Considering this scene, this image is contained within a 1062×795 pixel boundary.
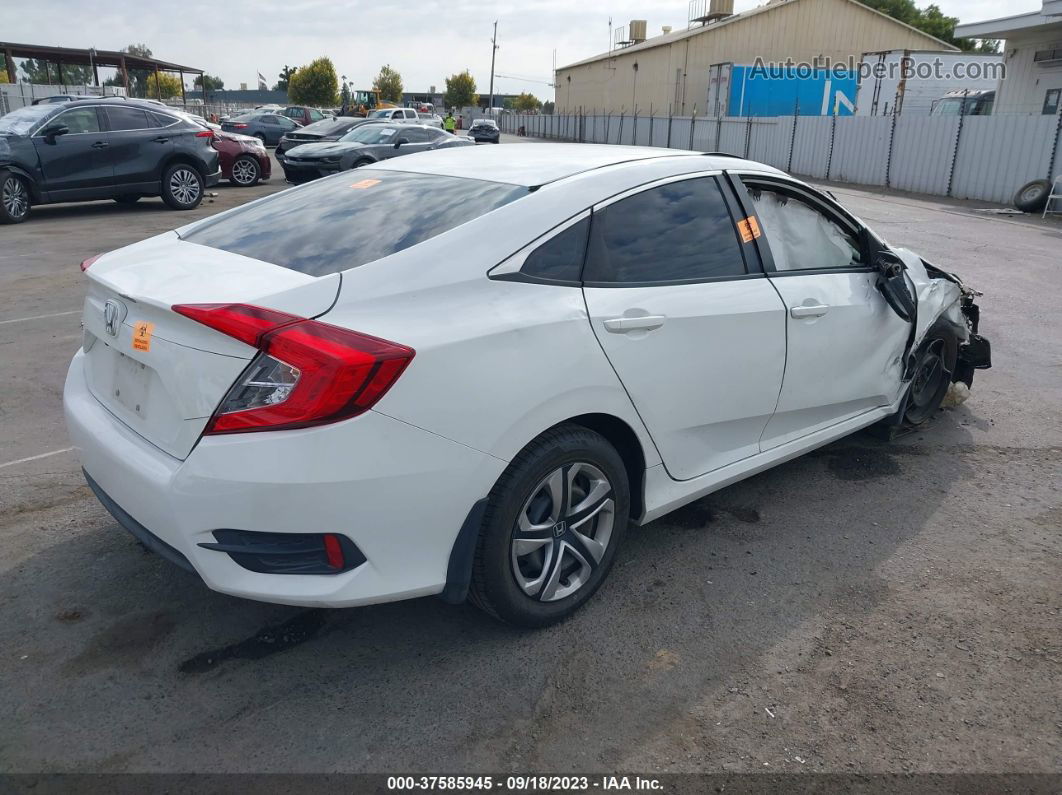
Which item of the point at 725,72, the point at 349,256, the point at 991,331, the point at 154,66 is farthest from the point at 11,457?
the point at 725,72

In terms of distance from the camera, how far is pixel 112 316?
2.92m

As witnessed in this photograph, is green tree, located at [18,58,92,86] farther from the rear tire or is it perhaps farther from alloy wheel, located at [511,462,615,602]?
alloy wheel, located at [511,462,615,602]

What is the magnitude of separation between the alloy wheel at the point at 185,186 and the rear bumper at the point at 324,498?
13.4 metres

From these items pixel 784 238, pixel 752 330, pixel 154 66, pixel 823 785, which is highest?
pixel 154 66

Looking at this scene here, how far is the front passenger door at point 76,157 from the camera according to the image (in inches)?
508

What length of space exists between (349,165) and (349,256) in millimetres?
16766

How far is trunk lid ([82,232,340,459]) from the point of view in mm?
2510

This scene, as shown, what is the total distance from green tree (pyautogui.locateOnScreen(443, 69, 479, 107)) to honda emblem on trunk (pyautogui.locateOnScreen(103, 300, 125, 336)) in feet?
344

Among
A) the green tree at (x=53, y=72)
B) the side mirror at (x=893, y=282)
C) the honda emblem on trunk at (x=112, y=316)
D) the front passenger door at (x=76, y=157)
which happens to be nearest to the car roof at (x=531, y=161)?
the side mirror at (x=893, y=282)

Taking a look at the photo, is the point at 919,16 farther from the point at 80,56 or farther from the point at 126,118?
the point at 126,118

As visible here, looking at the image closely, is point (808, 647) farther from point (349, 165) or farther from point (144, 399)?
point (349, 165)

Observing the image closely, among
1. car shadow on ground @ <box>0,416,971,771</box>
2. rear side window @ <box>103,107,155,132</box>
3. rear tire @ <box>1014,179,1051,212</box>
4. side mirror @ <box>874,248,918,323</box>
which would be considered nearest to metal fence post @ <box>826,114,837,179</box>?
rear tire @ <box>1014,179,1051,212</box>

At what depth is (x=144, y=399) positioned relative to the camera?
9.00 ft

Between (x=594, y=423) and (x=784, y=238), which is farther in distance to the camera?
(x=784, y=238)
